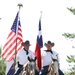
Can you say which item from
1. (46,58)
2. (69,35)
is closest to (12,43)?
(46,58)

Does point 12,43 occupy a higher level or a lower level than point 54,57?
lower

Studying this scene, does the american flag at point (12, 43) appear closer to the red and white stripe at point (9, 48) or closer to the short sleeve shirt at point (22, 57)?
the red and white stripe at point (9, 48)

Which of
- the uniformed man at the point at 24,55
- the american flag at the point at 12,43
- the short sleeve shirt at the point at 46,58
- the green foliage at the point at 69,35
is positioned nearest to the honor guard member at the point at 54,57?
the short sleeve shirt at the point at 46,58

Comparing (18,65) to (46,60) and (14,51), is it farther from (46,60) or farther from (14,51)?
(14,51)

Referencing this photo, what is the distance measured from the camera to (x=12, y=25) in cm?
2044

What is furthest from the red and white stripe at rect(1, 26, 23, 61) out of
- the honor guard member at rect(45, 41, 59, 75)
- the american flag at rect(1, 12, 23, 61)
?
the honor guard member at rect(45, 41, 59, 75)

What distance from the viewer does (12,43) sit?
18.3 m

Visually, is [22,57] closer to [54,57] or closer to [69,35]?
[54,57]

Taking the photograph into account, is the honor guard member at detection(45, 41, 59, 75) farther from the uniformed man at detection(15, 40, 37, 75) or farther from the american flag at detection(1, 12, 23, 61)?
the american flag at detection(1, 12, 23, 61)

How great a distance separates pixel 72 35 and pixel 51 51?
949 inches

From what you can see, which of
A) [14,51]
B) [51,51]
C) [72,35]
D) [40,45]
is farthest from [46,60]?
[72,35]

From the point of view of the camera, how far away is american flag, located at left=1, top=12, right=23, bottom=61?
58.9 ft

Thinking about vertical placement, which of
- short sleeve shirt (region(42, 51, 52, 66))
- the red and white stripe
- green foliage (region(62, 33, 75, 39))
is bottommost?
green foliage (region(62, 33, 75, 39))

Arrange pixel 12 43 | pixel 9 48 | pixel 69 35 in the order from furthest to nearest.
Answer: pixel 69 35 → pixel 12 43 → pixel 9 48
